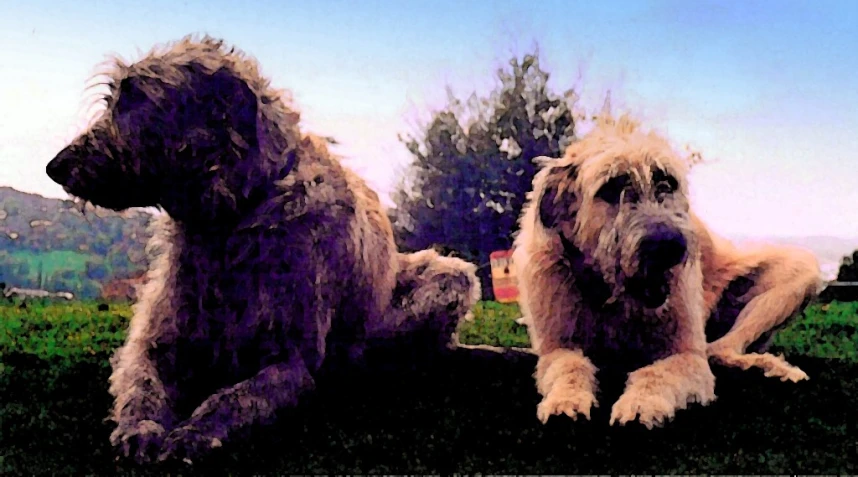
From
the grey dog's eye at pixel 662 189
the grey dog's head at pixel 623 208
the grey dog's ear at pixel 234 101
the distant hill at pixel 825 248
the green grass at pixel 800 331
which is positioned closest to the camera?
the grey dog's ear at pixel 234 101

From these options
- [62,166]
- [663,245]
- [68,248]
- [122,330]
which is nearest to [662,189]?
[663,245]

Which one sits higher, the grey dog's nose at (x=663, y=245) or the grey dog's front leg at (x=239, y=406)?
the grey dog's nose at (x=663, y=245)

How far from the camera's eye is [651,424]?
11.4 feet

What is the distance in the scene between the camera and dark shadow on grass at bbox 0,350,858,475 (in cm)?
328

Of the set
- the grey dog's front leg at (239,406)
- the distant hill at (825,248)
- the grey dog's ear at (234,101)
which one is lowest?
the grey dog's front leg at (239,406)

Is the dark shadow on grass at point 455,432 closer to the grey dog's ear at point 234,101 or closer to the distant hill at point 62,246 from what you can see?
the distant hill at point 62,246

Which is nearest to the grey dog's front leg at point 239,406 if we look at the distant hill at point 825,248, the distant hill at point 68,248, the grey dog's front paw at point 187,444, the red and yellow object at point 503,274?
the grey dog's front paw at point 187,444

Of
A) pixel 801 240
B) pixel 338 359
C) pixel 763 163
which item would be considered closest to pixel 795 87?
pixel 763 163

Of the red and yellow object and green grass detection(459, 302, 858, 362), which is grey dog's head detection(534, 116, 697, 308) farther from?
green grass detection(459, 302, 858, 362)

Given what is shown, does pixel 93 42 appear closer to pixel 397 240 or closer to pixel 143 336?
pixel 143 336

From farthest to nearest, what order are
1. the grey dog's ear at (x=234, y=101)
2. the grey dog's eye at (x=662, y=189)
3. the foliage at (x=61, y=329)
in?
the foliage at (x=61, y=329), the grey dog's eye at (x=662, y=189), the grey dog's ear at (x=234, y=101)

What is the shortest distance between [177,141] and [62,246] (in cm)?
138

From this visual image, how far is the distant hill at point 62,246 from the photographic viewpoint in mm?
4102

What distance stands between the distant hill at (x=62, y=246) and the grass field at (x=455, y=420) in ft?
0.55
